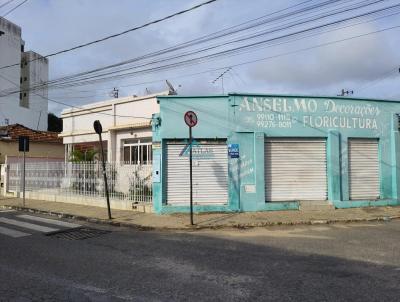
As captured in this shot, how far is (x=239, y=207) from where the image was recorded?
14.3 m

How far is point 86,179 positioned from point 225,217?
6.48m

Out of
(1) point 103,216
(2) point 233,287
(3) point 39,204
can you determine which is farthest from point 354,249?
(3) point 39,204

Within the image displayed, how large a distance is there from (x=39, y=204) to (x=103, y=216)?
5054mm

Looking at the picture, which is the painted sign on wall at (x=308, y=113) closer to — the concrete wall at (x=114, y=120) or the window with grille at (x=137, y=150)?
the concrete wall at (x=114, y=120)

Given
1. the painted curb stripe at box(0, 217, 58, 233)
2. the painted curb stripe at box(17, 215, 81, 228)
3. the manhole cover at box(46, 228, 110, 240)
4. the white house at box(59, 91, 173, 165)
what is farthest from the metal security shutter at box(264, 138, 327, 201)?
the painted curb stripe at box(0, 217, 58, 233)

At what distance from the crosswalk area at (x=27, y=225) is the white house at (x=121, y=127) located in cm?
680

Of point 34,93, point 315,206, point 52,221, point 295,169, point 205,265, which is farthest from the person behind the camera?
point 34,93

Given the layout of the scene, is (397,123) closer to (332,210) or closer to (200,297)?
(332,210)

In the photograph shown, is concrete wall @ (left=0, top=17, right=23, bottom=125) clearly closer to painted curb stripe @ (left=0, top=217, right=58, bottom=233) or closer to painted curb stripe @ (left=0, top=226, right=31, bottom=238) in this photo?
painted curb stripe @ (left=0, top=217, right=58, bottom=233)

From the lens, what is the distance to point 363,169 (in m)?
15.5

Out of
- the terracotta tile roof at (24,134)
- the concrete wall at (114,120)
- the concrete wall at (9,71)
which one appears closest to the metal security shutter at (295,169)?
the concrete wall at (114,120)

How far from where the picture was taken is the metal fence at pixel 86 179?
49.6 ft

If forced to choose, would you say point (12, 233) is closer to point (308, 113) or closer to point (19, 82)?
point (308, 113)

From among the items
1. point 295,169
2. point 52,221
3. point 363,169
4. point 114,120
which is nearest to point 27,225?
point 52,221
